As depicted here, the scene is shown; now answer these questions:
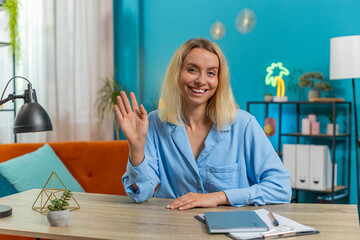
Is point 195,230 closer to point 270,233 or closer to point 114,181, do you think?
point 270,233

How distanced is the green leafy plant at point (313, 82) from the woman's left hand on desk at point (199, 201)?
9.76 ft

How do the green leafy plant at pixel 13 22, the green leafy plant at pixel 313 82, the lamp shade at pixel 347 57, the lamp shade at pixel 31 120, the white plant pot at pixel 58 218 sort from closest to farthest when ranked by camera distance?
the white plant pot at pixel 58 218, the lamp shade at pixel 31 120, the green leafy plant at pixel 13 22, the lamp shade at pixel 347 57, the green leafy plant at pixel 313 82

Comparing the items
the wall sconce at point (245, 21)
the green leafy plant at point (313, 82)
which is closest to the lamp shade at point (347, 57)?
the green leafy plant at point (313, 82)

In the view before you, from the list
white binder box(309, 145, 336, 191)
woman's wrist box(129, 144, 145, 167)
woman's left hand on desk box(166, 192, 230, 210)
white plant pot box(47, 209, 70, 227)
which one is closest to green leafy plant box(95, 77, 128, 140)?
white binder box(309, 145, 336, 191)

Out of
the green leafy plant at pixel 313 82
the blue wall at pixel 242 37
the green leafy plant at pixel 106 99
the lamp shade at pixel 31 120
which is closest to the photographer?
the lamp shade at pixel 31 120

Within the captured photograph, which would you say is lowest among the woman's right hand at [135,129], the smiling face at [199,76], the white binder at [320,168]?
the white binder at [320,168]

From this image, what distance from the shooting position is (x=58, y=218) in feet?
4.82

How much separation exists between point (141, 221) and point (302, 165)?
323cm

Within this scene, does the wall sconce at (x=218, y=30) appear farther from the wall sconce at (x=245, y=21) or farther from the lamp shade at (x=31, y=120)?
the lamp shade at (x=31, y=120)

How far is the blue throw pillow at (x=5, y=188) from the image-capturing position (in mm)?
2801

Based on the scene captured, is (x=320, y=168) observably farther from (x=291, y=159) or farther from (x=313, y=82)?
(x=313, y=82)

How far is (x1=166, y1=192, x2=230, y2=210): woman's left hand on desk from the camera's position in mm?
1695

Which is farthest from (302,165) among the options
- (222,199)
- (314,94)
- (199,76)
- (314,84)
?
(222,199)

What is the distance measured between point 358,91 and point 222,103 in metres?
2.92
